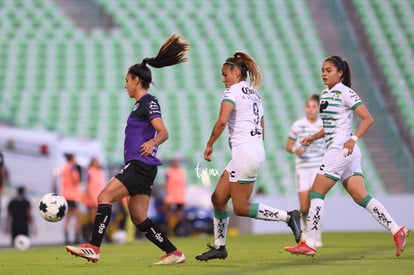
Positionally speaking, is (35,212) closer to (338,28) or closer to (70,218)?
(70,218)

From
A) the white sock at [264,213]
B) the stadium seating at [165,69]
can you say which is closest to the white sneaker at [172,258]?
the white sock at [264,213]

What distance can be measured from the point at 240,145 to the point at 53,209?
95.0 inches

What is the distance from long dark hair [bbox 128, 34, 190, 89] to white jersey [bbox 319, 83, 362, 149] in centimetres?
163

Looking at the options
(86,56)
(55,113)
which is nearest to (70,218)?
(55,113)

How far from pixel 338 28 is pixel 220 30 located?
151 inches

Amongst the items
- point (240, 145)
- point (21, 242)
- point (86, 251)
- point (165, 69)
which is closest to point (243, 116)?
point (240, 145)

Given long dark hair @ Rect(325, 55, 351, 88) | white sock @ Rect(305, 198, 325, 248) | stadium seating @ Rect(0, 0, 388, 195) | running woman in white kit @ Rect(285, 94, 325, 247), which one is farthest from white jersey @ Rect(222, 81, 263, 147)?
stadium seating @ Rect(0, 0, 388, 195)

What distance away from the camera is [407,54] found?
31.3 metres

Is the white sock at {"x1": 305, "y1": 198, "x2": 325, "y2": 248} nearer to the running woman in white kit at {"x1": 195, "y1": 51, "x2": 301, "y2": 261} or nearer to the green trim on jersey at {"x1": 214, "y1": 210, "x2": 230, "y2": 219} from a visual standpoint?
the running woman in white kit at {"x1": 195, "y1": 51, "x2": 301, "y2": 261}

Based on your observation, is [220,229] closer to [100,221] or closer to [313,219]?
[313,219]

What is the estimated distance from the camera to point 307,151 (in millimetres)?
14672

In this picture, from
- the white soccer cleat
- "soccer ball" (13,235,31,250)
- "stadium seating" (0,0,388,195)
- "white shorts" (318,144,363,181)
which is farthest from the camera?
"stadium seating" (0,0,388,195)

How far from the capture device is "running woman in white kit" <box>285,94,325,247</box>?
14.6 m

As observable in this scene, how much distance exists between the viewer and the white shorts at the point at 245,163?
9680 millimetres
